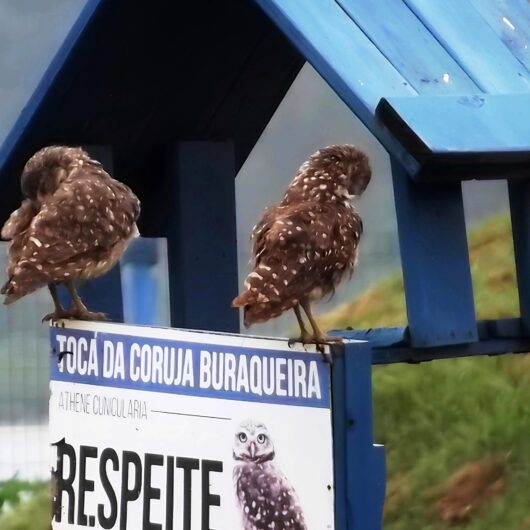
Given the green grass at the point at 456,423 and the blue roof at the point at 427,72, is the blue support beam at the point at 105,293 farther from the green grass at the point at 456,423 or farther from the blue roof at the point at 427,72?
the green grass at the point at 456,423

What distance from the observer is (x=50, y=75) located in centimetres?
423

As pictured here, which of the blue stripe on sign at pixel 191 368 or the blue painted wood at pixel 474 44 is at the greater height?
the blue painted wood at pixel 474 44

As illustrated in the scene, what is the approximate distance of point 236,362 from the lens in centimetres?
338

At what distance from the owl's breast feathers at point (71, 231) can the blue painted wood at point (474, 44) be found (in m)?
1.02

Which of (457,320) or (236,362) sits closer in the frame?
(236,362)

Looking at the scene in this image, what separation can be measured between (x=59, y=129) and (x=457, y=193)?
1.38 meters

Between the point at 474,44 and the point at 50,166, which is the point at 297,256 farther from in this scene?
the point at 50,166

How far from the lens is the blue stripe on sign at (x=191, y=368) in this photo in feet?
10.6

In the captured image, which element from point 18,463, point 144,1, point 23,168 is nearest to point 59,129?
point 23,168

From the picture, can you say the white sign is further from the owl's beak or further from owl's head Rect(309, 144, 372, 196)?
owl's head Rect(309, 144, 372, 196)

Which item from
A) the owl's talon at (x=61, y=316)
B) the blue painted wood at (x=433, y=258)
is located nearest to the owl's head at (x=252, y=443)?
the blue painted wood at (x=433, y=258)

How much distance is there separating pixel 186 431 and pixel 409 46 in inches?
42.2

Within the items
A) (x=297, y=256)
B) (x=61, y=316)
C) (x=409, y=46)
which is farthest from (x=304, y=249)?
(x=61, y=316)

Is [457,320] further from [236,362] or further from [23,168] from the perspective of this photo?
[23,168]
